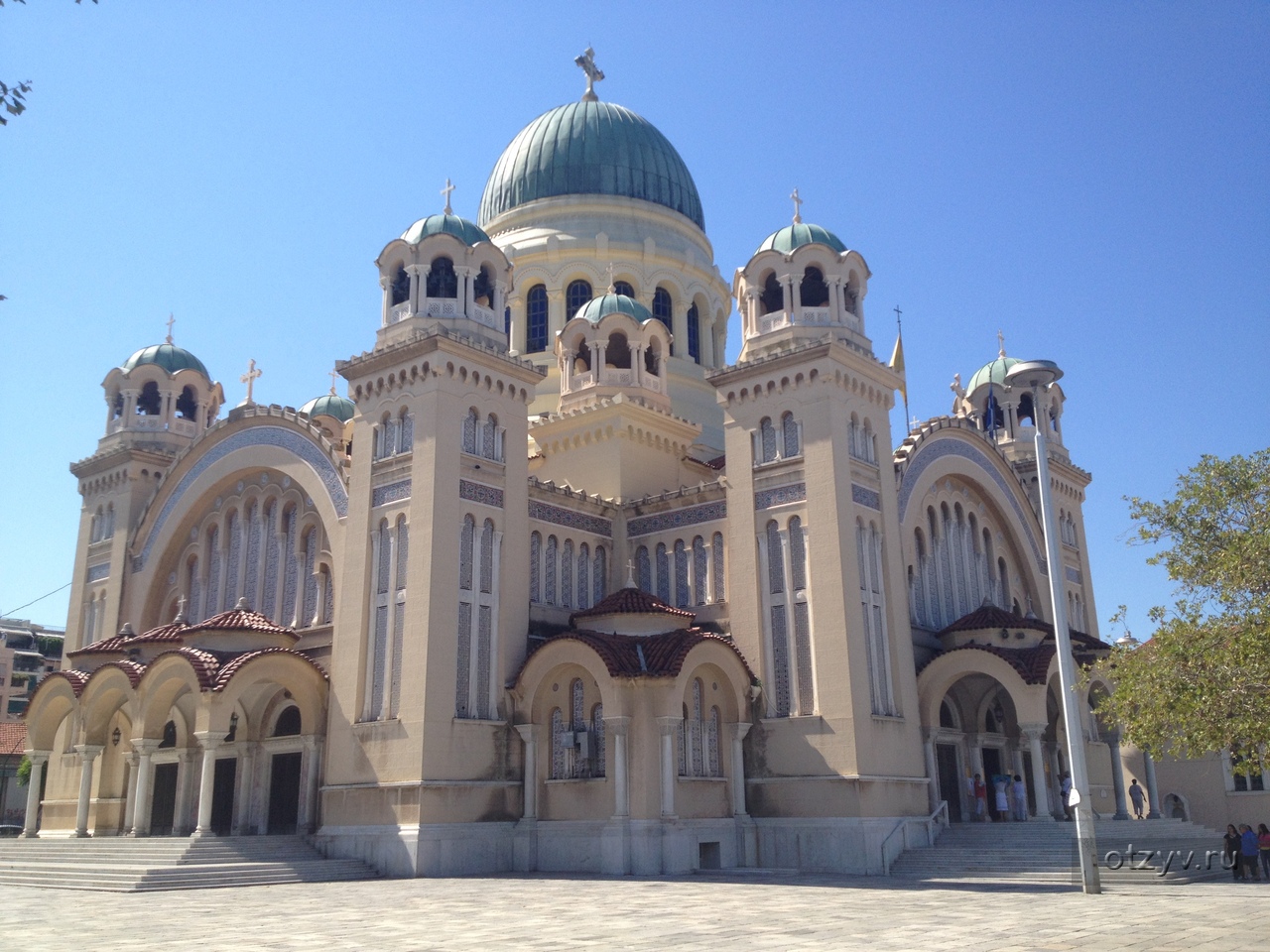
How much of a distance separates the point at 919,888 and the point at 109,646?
68.2ft

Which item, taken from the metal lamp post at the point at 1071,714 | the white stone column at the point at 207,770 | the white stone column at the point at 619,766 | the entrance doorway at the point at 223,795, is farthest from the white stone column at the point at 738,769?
the entrance doorway at the point at 223,795

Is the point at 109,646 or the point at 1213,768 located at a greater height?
the point at 109,646

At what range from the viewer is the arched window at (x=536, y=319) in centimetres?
3938

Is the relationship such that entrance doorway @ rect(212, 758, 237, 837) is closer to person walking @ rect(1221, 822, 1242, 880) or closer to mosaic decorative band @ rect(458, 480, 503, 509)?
mosaic decorative band @ rect(458, 480, 503, 509)

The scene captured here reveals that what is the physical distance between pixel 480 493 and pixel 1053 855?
14.3 m

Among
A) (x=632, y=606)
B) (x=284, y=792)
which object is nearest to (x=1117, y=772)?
(x=632, y=606)

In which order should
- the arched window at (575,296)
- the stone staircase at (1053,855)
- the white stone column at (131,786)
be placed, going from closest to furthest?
the stone staircase at (1053,855)
the white stone column at (131,786)
the arched window at (575,296)

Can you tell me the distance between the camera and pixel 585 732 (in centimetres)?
2592

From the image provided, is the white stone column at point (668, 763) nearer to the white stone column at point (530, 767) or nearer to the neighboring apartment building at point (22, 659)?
the white stone column at point (530, 767)

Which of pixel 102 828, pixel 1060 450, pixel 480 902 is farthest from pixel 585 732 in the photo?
pixel 1060 450

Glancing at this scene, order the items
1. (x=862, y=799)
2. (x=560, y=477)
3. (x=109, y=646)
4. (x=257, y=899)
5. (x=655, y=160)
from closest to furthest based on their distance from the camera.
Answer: (x=257, y=899) < (x=862, y=799) < (x=109, y=646) < (x=560, y=477) < (x=655, y=160)

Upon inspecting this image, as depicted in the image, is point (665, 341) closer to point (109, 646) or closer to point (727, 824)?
point (727, 824)

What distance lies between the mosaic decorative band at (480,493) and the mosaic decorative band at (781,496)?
6.00 m

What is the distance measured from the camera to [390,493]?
2739cm
